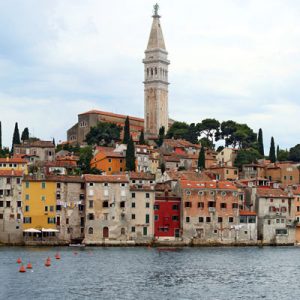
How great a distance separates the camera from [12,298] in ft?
163

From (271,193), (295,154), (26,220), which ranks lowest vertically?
(26,220)

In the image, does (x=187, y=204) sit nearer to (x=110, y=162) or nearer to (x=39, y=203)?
(x=39, y=203)

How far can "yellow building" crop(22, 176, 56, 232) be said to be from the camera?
295ft

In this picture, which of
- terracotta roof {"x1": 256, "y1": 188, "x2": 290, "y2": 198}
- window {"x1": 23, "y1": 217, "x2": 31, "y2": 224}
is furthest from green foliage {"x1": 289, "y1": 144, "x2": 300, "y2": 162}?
window {"x1": 23, "y1": 217, "x2": 31, "y2": 224}

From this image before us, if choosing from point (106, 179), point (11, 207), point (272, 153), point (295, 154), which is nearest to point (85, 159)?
point (106, 179)

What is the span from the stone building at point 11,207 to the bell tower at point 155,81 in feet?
217

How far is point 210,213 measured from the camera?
9456cm

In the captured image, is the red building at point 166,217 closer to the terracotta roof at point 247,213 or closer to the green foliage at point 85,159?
the terracotta roof at point 247,213

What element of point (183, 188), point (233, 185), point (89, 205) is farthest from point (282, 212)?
point (89, 205)

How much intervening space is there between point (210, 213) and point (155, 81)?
2614 inches

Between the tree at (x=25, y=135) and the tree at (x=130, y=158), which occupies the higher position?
the tree at (x=25, y=135)

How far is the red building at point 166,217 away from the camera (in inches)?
3674

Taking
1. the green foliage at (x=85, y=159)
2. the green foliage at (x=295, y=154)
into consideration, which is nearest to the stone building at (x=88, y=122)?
the green foliage at (x=85, y=159)

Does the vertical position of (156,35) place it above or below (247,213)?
above
